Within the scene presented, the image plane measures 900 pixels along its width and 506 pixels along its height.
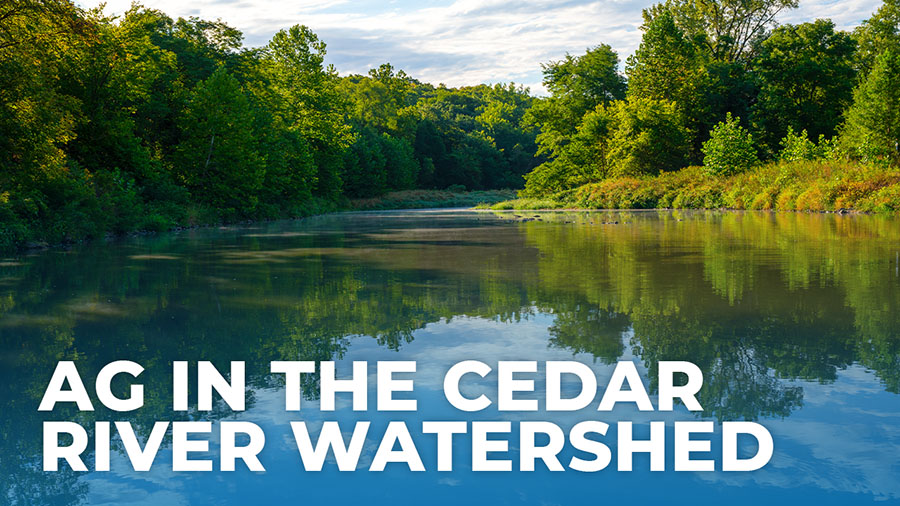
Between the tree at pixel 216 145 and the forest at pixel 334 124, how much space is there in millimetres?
110

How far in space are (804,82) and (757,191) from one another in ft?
86.8

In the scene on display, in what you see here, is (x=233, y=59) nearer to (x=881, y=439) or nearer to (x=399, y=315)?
(x=399, y=315)

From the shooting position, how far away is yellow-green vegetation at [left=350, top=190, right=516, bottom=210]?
8450 centimetres

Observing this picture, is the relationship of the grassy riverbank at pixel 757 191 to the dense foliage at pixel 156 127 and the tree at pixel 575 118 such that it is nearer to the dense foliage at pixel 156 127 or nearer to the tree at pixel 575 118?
the tree at pixel 575 118

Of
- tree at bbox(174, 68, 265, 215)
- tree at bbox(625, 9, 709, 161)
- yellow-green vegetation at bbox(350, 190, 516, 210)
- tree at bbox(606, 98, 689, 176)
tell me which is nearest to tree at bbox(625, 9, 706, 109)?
tree at bbox(625, 9, 709, 161)

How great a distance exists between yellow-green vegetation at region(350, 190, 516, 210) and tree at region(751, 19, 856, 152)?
2940cm

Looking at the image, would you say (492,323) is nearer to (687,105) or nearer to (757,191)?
(757,191)

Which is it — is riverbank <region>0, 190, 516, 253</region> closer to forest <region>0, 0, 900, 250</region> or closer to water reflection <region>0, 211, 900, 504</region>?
forest <region>0, 0, 900, 250</region>

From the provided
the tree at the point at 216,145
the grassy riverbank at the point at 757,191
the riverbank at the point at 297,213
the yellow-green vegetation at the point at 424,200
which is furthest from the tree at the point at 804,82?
the tree at the point at 216,145

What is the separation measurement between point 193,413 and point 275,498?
1.71 metres

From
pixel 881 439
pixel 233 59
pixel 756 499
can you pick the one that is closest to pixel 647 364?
pixel 881 439

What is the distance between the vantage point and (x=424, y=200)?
300 ft

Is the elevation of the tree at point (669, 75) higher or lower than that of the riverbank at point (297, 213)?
higher

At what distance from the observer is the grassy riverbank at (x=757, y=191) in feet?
121
